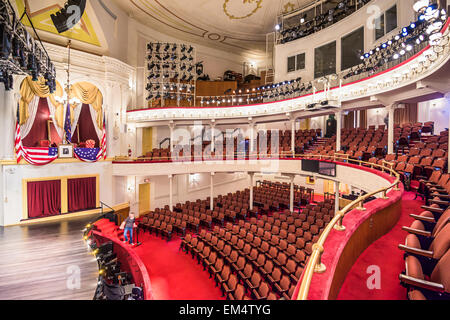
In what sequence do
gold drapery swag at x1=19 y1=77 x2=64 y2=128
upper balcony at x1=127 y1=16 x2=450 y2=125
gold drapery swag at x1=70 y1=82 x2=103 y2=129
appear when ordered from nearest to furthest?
1. upper balcony at x1=127 y1=16 x2=450 y2=125
2. gold drapery swag at x1=19 y1=77 x2=64 y2=128
3. gold drapery swag at x1=70 y1=82 x2=103 y2=129

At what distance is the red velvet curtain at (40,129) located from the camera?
11.4 m

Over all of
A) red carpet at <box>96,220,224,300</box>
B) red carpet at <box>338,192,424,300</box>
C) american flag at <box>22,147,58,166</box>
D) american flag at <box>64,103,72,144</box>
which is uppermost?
american flag at <box>64,103,72,144</box>

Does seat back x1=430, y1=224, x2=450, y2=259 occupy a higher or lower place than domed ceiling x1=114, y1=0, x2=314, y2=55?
lower

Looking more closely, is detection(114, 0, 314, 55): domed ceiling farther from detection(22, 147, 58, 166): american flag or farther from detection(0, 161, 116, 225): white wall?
detection(0, 161, 116, 225): white wall

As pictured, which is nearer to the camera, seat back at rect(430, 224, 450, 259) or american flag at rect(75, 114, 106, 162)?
seat back at rect(430, 224, 450, 259)

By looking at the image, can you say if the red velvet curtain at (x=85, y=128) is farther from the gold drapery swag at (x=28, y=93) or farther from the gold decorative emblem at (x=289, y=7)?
the gold decorative emblem at (x=289, y=7)

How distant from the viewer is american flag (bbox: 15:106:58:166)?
419 inches

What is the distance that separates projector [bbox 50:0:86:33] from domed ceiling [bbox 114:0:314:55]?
12.5 feet

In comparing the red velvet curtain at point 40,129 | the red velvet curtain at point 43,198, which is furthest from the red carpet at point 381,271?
the red velvet curtain at point 40,129

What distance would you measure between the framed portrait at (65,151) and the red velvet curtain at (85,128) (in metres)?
1.25

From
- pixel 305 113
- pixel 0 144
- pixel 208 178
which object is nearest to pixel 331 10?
pixel 305 113

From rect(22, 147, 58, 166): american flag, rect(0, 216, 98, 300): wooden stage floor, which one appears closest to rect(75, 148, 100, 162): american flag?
rect(22, 147, 58, 166): american flag
